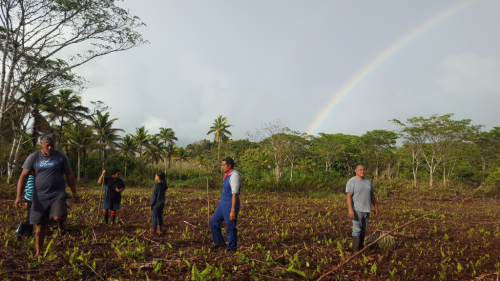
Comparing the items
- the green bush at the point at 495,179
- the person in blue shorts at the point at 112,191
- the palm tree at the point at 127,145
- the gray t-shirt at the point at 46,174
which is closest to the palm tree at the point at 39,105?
the palm tree at the point at 127,145

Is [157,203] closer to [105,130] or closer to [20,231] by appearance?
[20,231]

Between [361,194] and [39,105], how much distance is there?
27403mm

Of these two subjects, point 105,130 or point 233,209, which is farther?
point 105,130

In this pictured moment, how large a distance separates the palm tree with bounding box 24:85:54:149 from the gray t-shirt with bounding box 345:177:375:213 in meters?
25.7

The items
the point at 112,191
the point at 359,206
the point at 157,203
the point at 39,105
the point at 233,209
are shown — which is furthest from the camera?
the point at 39,105

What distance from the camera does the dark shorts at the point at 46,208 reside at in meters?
4.15

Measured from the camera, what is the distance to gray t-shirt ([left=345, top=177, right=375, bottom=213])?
5.14 metres

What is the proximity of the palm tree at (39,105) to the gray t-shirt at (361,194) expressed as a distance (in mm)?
25696

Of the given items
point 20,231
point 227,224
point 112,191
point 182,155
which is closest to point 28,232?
point 20,231

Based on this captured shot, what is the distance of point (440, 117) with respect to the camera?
26.8 metres

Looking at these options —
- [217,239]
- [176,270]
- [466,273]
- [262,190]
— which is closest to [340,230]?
[466,273]

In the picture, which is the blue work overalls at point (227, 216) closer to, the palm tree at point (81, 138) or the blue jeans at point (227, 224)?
the blue jeans at point (227, 224)

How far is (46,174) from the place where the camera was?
4.23 metres

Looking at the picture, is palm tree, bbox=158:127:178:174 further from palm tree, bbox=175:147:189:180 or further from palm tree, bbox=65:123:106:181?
palm tree, bbox=65:123:106:181
